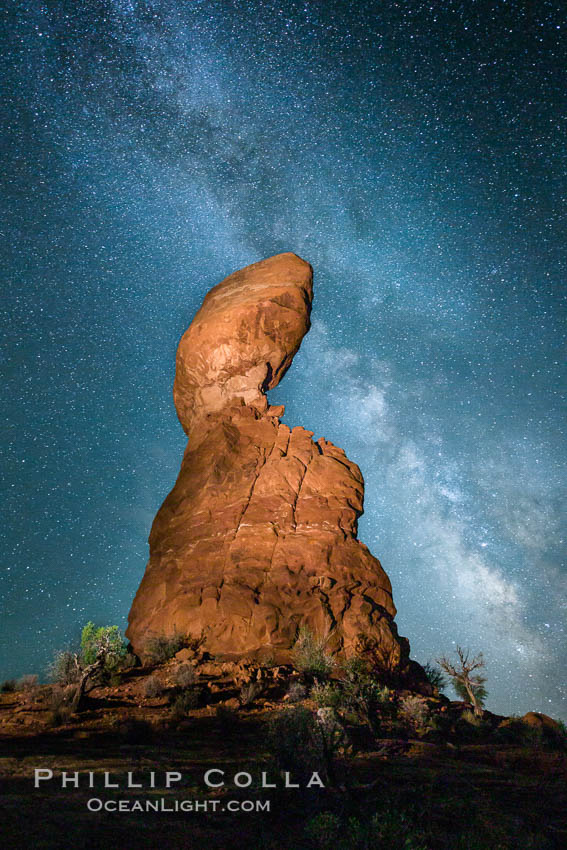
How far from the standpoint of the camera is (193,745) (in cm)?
724

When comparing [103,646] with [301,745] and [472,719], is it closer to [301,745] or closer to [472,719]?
[301,745]

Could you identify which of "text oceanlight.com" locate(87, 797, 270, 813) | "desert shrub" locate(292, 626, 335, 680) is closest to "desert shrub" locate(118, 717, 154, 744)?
"text oceanlight.com" locate(87, 797, 270, 813)

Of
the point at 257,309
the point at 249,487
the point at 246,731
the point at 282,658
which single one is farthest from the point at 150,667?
the point at 257,309

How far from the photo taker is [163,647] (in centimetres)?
1363

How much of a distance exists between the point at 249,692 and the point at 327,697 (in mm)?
1925

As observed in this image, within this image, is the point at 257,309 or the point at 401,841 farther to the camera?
the point at 257,309

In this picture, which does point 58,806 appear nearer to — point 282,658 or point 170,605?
point 282,658

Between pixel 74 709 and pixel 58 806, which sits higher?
pixel 74 709

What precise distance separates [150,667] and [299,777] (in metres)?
8.70

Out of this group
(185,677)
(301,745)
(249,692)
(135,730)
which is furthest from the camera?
(185,677)

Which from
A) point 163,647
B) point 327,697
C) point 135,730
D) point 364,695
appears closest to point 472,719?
point 364,695

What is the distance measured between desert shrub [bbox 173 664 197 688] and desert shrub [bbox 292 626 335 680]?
10.5 ft

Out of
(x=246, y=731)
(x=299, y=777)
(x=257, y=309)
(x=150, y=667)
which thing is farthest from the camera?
(x=257, y=309)

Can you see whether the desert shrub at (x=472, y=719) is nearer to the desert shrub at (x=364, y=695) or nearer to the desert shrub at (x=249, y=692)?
the desert shrub at (x=364, y=695)
